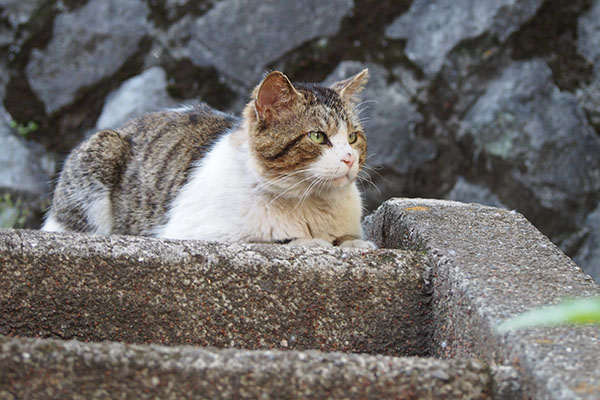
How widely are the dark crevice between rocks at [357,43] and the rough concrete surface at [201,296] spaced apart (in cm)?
233

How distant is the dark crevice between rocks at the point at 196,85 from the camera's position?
157 inches

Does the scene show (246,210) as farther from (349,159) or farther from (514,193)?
(514,193)

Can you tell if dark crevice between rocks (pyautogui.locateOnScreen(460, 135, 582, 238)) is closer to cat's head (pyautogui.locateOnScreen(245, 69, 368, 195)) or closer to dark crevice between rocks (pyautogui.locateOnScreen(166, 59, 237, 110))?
dark crevice between rocks (pyautogui.locateOnScreen(166, 59, 237, 110))

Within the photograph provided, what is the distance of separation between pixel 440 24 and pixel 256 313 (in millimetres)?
2628

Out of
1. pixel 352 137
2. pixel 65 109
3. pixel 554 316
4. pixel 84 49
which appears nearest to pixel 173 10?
pixel 84 49

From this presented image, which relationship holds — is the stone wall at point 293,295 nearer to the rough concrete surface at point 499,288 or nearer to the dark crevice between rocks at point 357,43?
the rough concrete surface at point 499,288

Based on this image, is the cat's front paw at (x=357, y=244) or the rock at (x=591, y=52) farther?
the rock at (x=591, y=52)

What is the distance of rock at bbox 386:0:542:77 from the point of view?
3736 millimetres

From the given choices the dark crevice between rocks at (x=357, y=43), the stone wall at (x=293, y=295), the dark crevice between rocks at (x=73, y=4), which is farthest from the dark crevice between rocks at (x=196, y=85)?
the stone wall at (x=293, y=295)

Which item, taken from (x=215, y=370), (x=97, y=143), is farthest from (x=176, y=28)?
(x=215, y=370)

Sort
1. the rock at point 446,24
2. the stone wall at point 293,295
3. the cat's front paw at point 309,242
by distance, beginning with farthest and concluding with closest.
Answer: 1. the rock at point 446,24
2. the cat's front paw at point 309,242
3. the stone wall at point 293,295

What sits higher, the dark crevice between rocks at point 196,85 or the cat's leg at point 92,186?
the dark crevice between rocks at point 196,85

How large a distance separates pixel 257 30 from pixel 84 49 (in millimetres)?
1041

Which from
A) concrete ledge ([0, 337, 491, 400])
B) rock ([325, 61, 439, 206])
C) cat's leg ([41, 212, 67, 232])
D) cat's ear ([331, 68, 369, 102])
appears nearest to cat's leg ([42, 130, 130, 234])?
cat's leg ([41, 212, 67, 232])
